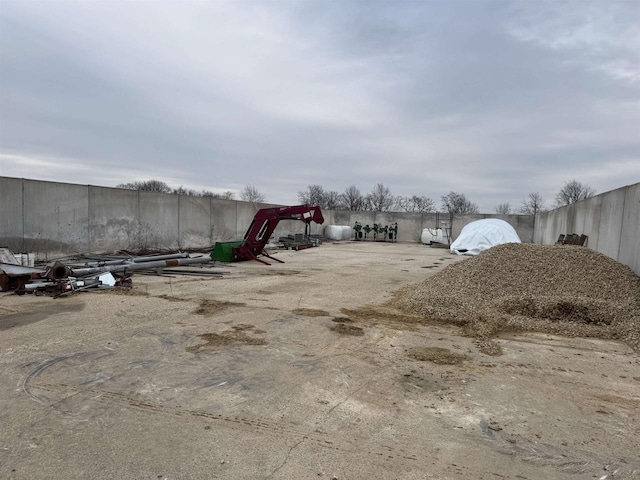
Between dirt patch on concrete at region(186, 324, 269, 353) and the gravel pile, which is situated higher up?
the gravel pile

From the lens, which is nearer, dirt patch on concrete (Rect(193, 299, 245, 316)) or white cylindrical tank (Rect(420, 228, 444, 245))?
dirt patch on concrete (Rect(193, 299, 245, 316))

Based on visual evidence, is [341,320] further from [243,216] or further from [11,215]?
[243,216]

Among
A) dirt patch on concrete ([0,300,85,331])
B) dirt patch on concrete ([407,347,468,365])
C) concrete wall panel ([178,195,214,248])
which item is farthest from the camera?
concrete wall panel ([178,195,214,248])

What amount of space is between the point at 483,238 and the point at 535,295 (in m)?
15.5

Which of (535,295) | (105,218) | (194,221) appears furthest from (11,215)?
(535,295)

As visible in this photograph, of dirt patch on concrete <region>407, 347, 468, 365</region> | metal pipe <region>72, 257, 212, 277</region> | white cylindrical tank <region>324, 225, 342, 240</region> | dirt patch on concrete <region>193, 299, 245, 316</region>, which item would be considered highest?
white cylindrical tank <region>324, 225, 342, 240</region>

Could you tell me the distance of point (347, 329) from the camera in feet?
19.8

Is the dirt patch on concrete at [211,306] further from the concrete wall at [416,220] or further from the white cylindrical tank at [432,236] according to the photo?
the concrete wall at [416,220]

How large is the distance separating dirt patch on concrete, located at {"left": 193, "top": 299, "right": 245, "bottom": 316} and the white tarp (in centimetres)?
1737

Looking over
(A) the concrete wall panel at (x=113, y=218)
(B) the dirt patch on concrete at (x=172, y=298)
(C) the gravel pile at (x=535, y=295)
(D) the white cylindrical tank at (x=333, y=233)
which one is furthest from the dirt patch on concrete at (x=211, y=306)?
(D) the white cylindrical tank at (x=333, y=233)

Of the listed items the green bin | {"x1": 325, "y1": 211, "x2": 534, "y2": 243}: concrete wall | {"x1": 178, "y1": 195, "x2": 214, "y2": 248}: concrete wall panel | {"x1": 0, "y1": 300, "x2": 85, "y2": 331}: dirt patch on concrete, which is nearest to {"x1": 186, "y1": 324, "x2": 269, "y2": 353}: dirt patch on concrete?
{"x1": 0, "y1": 300, "x2": 85, "y2": 331}: dirt patch on concrete

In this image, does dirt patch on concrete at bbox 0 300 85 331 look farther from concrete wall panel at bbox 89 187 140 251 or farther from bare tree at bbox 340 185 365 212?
bare tree at bbox 340 185 365 212

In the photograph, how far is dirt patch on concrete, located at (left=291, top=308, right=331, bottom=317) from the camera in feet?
22.5

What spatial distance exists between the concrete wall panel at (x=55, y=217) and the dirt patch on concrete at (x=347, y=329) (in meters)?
11.9
